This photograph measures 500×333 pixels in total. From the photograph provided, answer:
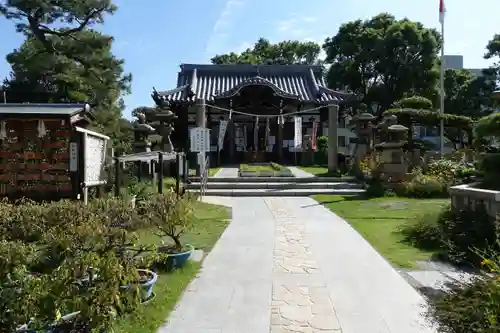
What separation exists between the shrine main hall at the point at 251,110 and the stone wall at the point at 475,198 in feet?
55.7

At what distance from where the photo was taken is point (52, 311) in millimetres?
3561

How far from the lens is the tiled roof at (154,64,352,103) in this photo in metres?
27.2

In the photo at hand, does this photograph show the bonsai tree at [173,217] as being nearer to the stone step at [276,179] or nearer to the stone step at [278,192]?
the stone step at [278,192]

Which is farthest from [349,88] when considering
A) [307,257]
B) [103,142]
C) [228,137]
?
[307,257]

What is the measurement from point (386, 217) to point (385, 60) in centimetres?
2196

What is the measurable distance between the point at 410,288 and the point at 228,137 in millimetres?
22364

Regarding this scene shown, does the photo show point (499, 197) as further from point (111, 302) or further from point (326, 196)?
point (326, 196)

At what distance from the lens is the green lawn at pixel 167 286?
427 cm

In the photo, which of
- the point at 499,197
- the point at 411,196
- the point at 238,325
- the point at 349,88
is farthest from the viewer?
the point at 349,88

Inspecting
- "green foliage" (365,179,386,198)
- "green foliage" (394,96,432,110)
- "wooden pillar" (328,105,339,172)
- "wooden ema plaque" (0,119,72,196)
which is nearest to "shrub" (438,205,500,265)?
"wooden ema plaque" (0,119,72,196)

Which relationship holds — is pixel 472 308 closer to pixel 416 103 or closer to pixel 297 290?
pixel 297 290

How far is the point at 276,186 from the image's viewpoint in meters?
17.1

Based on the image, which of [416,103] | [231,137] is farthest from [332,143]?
[231,137]

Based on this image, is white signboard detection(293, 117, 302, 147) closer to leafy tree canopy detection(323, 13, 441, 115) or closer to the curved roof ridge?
the curved roof ridge
